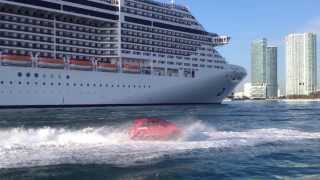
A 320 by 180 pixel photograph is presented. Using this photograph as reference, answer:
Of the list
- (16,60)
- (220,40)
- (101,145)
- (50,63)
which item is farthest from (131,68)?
(101,145)

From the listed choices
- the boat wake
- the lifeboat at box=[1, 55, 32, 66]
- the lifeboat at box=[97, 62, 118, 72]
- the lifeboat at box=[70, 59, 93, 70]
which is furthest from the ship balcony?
the boat wake

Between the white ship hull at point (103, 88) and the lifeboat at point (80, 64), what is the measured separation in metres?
0.76

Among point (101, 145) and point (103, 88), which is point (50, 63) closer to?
point (103, 88)

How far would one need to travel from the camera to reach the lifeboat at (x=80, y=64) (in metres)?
80.4

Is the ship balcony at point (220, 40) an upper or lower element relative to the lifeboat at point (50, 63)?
upper

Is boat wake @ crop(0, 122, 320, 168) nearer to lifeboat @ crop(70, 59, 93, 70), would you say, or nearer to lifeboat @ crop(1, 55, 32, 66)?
lifeboat @ crop(1, 55, 32, 66)

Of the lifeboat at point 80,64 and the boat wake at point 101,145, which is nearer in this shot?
the boat wake at point 101,145

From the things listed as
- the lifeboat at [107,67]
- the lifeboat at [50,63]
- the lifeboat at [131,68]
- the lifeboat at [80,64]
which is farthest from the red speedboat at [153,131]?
the lifeboat at [131,68]

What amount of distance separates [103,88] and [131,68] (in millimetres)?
7516

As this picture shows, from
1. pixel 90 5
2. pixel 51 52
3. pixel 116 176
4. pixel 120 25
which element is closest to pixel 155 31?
pixel 120 25

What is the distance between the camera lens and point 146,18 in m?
98.7

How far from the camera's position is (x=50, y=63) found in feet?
252

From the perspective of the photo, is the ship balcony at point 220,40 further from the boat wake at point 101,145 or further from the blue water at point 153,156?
the blue water at point 153,156

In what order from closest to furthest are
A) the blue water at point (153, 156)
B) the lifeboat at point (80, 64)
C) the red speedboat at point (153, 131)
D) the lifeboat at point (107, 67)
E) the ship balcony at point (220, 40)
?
the blue water at point (153, 156)
the red speedboat at point (153, 131)
the lifeboat at point (80, 64)
the lifeboat at point (107, 67)
the ship balcony at point (220, 40)
